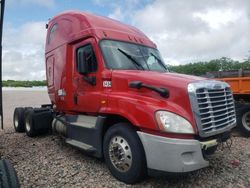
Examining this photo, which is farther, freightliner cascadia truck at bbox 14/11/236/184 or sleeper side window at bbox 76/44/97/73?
sleeper side window at bbox 76/44/97/73

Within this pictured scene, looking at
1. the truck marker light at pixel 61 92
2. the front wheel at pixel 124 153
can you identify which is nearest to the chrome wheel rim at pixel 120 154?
the front wheel at pixel 124 153

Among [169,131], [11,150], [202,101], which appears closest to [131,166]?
[169,131]

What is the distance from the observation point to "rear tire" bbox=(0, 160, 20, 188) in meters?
3.18

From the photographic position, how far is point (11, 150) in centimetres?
695

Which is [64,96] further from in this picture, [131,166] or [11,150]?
[131,166]

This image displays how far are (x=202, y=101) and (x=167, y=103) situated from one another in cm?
52

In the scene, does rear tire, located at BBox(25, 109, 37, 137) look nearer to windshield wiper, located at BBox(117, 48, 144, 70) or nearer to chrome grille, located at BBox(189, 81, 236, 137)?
windshield wiper, located at BBox(117, 48, 144, 70)

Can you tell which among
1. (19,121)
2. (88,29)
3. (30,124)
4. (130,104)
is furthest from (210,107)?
(19,121)

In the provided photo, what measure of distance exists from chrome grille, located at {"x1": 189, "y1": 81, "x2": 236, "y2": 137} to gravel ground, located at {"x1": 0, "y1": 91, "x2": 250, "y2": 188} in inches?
35.7

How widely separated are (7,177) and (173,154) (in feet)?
7.09

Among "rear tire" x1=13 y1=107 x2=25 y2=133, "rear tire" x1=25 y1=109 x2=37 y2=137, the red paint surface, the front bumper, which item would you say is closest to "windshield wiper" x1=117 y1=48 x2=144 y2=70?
the red paint surface

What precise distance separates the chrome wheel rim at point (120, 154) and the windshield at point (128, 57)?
1303mm

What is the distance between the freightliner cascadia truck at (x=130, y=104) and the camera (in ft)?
13.8

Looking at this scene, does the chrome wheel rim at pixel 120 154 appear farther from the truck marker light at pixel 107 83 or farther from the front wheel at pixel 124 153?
the truck marker light at pixel 107 83
